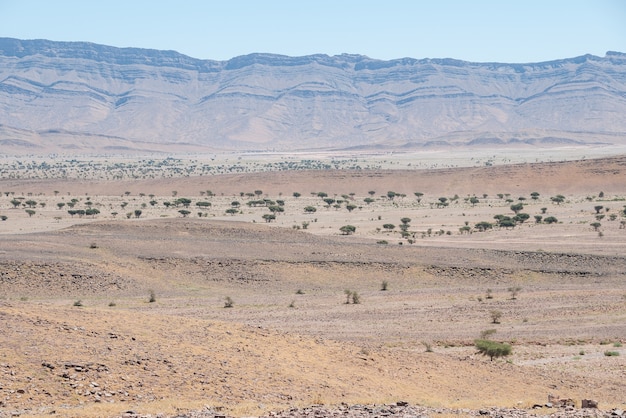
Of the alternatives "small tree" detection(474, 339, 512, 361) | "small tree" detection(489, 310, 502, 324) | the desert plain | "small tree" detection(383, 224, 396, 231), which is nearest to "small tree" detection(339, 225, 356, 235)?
the desert plain

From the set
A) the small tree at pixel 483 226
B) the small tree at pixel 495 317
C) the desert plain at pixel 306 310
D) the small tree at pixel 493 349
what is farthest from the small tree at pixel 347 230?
the small tree at pixel 493 349

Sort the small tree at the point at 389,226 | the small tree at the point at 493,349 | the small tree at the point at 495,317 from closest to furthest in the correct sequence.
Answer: the small tree at the point at 493,349, the small tree at the point at 495,317, the small tree at the point at 389,226

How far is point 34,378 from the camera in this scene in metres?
15.6

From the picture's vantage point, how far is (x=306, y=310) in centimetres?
3347

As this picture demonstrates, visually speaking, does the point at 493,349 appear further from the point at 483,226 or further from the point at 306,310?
the point at 483,226

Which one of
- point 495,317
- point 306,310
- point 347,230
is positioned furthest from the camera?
point 347,230

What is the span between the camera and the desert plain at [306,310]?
16656 millimetres

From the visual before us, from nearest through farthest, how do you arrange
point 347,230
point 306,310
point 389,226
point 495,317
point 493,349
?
point 493,349, point 495,317, point 306,310, point 347,230, point 389,226

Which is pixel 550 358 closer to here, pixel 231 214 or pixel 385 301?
pixel 385 301

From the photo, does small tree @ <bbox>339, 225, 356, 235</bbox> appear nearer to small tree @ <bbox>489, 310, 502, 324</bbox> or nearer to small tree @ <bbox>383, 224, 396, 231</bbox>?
small tree @ <bbox>383, 224, 396, 231</bbox>

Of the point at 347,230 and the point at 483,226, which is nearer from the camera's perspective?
the point at 347,230

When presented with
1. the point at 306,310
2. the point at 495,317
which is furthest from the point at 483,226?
the point at 495,317

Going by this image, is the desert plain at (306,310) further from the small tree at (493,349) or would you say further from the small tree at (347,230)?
the small tree at (493,349)

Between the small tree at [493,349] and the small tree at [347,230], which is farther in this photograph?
the small tree at [347,230]
